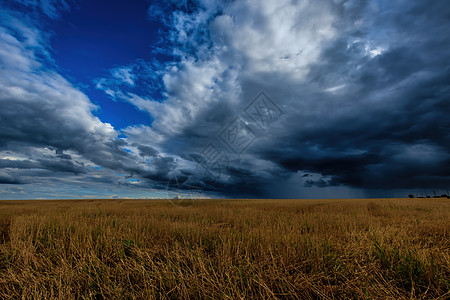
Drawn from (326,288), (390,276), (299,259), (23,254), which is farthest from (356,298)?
(23,254)

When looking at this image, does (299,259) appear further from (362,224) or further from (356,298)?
(362,224)

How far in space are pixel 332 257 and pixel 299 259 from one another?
67cm

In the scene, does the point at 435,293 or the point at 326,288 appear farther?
the point at 326,288

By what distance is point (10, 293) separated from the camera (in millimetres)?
3658

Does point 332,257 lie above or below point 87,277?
above

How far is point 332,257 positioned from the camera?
452cm

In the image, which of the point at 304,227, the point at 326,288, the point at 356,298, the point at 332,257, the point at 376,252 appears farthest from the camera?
the point at 304,227

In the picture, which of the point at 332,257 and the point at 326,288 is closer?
the point at 326,288

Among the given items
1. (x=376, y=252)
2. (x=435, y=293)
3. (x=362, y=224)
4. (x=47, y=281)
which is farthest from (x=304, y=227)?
(x=47, y=281)

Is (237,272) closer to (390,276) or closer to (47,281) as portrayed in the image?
(390,276)

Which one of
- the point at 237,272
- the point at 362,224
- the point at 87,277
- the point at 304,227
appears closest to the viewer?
the point at 237,272

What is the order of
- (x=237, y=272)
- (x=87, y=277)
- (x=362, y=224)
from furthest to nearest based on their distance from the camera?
(x=362, y=224) < (x=87, y=277) < (x=237, y=272)

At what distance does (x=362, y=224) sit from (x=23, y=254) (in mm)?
12296

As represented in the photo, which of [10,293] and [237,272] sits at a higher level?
[237,272]
